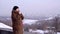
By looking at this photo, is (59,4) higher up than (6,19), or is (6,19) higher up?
(59,4)

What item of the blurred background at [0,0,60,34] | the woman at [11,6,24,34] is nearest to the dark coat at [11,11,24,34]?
the woman at [11,6,24,34]

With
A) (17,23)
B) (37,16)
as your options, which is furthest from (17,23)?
(37,16)

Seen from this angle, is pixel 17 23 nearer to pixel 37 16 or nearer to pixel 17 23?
pixel 17 23

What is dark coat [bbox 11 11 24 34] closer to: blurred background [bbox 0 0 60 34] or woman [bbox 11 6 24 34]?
woman [bbox 11 6 24 34]

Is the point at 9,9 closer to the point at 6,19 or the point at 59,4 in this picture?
the point at 6,19

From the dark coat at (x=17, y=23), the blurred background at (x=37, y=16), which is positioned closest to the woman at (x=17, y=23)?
the dark coat at (x=17, y=23)

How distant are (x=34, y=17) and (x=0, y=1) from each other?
28.5 inches

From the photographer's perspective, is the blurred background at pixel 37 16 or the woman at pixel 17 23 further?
the blurred background at pixel 37 16

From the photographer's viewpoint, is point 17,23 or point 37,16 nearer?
point 17,23

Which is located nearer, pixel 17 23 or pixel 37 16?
pixel 17 23

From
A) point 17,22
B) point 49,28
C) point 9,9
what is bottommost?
point 49,28

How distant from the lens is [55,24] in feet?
8.16

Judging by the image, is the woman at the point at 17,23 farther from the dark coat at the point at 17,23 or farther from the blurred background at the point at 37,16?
the blurred background at the point at 37,16

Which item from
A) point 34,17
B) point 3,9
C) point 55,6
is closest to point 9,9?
point 3,9
